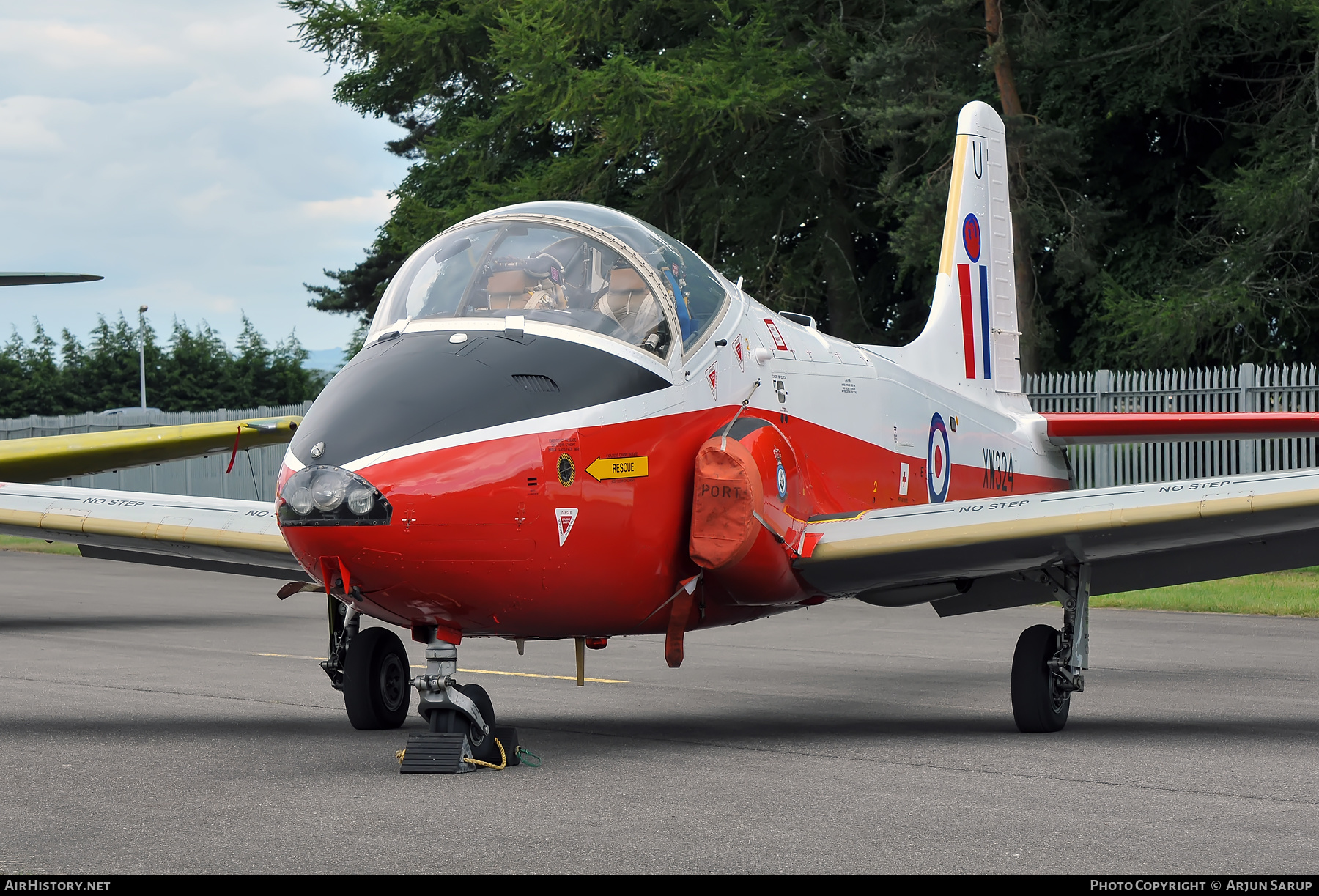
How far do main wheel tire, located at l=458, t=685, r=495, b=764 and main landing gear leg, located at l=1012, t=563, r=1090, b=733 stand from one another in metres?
3.21

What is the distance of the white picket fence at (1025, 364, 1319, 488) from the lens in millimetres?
20078

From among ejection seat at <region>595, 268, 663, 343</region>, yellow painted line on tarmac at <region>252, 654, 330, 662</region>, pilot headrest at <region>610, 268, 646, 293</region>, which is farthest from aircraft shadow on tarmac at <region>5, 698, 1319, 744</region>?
yellow painted line on tarmac at <region>252, 654, 330, 662</region>

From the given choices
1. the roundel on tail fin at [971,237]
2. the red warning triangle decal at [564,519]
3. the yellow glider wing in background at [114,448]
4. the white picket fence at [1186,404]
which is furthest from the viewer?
the white picket fence at [1186,404]

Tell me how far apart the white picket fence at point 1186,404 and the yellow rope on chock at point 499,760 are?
1420 centimetres

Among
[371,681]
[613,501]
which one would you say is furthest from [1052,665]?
[371,681]

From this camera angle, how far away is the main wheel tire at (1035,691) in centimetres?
866

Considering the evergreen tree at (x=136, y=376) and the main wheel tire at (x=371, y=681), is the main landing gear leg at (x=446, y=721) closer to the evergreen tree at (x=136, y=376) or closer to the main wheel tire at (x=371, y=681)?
the main wheel tire at (x=371, y=681)

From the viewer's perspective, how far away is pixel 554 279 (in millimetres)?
7617

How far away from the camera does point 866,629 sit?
610 inches

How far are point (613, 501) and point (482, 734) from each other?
1.31m

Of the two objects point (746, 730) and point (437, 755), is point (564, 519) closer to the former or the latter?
point (437, 755)

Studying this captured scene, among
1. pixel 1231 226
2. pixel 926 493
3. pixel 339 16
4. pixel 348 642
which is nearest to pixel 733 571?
pixel 348 642

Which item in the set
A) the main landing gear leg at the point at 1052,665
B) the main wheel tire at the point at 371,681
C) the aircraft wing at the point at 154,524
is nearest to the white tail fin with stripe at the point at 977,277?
the main landing gear leg at the point at 1052,665

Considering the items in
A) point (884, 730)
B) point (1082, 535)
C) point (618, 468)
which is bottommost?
point (884, 730)
